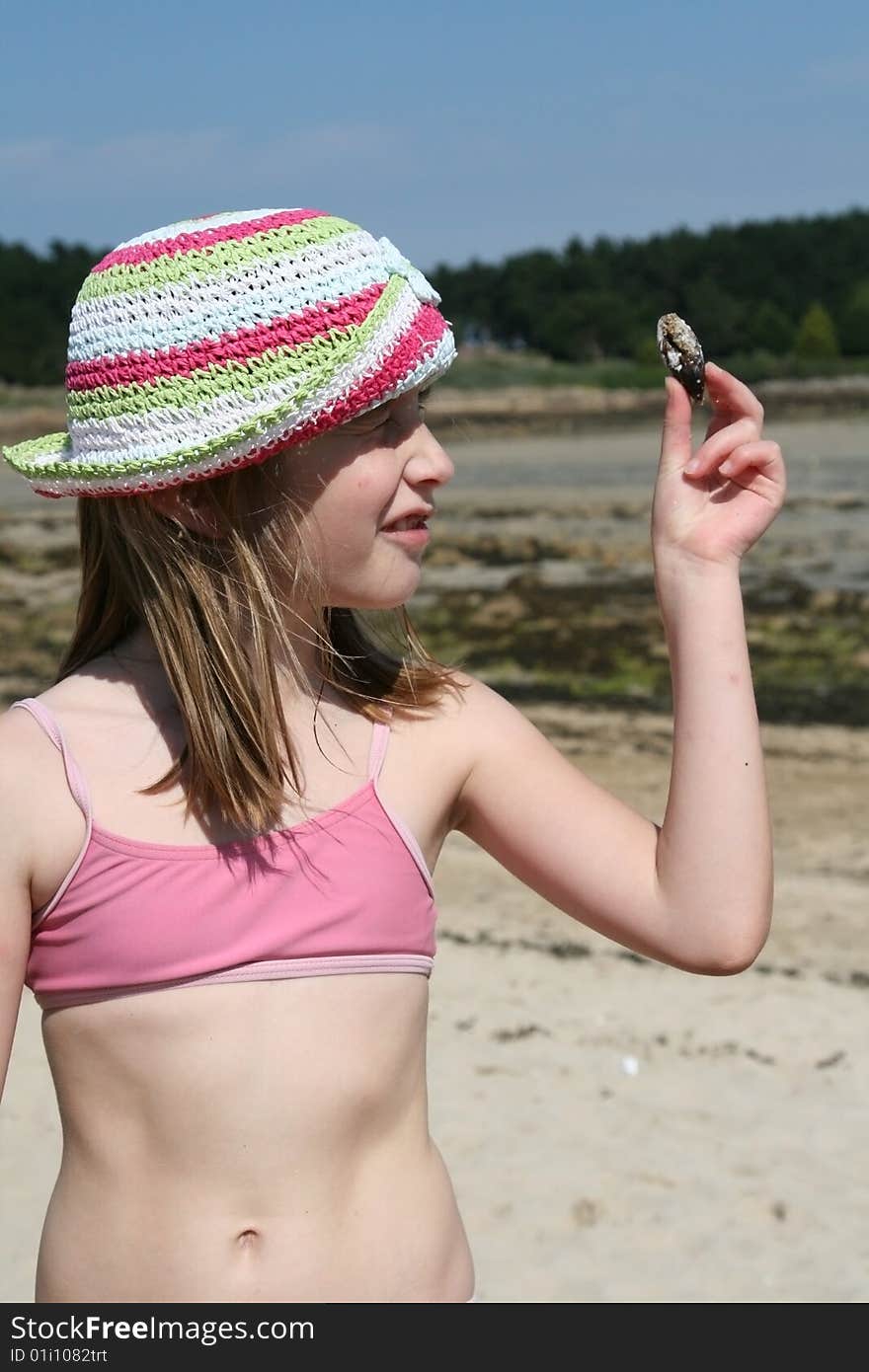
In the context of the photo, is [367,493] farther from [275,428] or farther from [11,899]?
[11,899]

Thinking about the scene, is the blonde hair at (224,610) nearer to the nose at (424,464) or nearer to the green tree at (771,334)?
the nose at (424,464)

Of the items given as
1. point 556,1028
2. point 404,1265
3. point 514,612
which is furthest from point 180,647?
point 514,612

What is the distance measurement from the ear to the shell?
0.65 meters

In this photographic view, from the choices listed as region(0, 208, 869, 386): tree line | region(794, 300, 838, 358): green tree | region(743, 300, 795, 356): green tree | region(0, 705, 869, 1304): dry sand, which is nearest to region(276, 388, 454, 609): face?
region(0, 705, 869, 1304): dry sand

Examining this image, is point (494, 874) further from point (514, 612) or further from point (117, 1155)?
point (514, 612)

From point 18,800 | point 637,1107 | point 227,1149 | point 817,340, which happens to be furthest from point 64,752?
point 817,340

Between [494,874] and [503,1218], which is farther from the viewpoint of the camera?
[494,874]

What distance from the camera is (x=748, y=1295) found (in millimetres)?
4020

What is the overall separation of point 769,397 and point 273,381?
48.1m

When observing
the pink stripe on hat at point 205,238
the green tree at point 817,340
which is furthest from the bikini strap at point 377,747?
the green tree at point 817,340

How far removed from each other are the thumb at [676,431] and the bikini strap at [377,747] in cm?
52

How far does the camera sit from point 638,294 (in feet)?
268

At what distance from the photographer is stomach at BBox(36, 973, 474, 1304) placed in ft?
6.20

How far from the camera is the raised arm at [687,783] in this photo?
1.98 m
